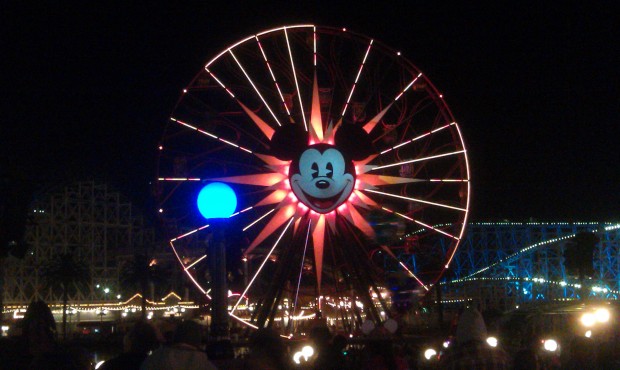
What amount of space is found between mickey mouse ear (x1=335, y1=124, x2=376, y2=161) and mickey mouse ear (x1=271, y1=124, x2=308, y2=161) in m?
0.82

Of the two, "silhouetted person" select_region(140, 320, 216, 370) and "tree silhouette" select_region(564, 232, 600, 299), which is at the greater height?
"tree silhouette" select_region(564, 232, 600, 299)

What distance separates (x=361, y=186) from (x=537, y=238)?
52.0 meters

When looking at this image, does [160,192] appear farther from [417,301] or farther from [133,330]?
[133,330]

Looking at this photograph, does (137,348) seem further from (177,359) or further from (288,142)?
(288,142)

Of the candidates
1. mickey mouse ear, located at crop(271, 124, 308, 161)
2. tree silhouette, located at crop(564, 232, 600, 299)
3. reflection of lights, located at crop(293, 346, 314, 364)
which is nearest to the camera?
reflection of lights, located at crop(293, 346, 314, 364)

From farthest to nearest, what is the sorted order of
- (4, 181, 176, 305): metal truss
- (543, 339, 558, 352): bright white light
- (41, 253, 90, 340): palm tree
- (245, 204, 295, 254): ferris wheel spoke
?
(4, 181, 176, 305): metal truss
(41, 253, 90, 340): palm tree
(245, 204, 295, 254): ferris wheel spoke
(543, 339, 558, 352): bright white light

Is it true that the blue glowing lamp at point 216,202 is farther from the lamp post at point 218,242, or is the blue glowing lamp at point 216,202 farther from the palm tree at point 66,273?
the palm tree at point 66,273

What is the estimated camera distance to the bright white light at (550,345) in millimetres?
14867

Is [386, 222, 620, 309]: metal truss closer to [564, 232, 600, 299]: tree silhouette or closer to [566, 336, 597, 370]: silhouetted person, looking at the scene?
[564, 232, 600, 299]: tree silhouette

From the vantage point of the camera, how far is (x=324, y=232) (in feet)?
62.2

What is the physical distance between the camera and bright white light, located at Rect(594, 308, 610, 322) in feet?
53.0

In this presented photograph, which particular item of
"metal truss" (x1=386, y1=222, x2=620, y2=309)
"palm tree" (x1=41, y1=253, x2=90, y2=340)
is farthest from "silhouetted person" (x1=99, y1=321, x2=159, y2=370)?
"metal truss" (x1=386, y1=222, x2=620, y2=309)

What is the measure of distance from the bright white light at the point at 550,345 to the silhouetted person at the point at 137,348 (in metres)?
10.4

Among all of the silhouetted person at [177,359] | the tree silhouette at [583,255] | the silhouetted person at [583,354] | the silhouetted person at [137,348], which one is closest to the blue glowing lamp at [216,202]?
the silhouetted person at [137,348]
